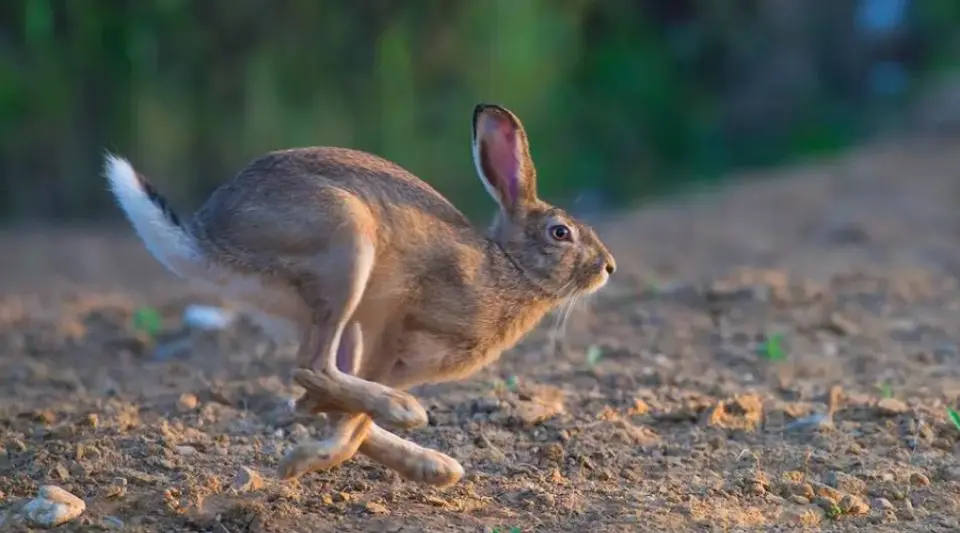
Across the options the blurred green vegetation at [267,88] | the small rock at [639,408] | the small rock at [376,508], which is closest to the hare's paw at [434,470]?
the small rock at [376,508]

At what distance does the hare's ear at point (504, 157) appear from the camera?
4656 millimetres

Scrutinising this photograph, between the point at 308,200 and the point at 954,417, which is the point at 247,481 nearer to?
the point at 308,200

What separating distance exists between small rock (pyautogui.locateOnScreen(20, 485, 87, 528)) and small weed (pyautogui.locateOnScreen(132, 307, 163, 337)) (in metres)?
3.16

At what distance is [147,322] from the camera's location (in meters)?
7.35

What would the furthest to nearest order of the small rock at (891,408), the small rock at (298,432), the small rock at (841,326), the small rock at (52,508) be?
the small rock at (841,326) < the small rock at (891,408) < the small rock at (298,432) < the small rock at (52,508)

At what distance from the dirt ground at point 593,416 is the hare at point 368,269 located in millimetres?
329

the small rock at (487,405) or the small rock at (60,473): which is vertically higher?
the small rock at (487,405)

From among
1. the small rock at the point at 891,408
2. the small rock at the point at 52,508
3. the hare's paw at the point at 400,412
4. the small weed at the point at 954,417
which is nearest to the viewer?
the small rock at the point at 52,508

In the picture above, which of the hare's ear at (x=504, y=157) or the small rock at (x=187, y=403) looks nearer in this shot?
the hare's ear at (x=504, y=157)

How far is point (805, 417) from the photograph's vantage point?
512cm

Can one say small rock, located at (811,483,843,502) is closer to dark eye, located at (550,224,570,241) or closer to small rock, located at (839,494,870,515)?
small rock, located at (839,494,870,515)

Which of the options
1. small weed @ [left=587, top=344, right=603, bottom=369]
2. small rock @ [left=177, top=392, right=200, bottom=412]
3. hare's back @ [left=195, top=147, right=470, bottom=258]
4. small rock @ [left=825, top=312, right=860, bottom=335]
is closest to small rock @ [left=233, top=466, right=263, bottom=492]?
hare's back @ [left=195, top=147, right=470, bottom=258]

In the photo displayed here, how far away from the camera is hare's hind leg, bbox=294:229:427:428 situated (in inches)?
158

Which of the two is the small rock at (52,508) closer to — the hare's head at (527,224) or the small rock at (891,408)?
the hare's head at (527,224)
